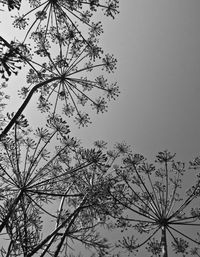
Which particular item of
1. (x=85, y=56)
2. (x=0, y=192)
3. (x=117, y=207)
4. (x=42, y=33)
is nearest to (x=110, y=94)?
(x=85, y=56)

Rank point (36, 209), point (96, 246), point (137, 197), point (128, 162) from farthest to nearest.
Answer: point (128, 162) → point (137, 197) → point (96, 246) → point (36, 209)

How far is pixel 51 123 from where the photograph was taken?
1261cm

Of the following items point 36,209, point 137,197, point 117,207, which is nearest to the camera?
point 36,209

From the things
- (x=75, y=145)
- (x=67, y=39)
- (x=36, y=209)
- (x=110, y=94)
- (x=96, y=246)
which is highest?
(x=67, y=39)

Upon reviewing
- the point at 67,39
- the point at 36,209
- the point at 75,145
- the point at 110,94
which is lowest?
the point at 36,209

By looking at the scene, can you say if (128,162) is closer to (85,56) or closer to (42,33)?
(85,56)

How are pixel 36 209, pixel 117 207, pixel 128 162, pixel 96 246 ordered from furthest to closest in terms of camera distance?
1. pixel 128 162
2. pixel 117 207
3. pixel 96 246
4. pixel 36 209

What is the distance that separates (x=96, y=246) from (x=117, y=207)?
1.74 meters

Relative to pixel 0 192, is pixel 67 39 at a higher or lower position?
higher

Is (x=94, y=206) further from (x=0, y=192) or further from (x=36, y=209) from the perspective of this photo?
(x=0, y=192)

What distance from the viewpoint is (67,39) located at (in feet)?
43.4

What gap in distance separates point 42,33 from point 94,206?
7.08 m

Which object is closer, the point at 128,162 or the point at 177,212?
the point at 177,212

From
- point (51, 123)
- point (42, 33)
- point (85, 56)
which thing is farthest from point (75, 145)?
point (42, 33)
